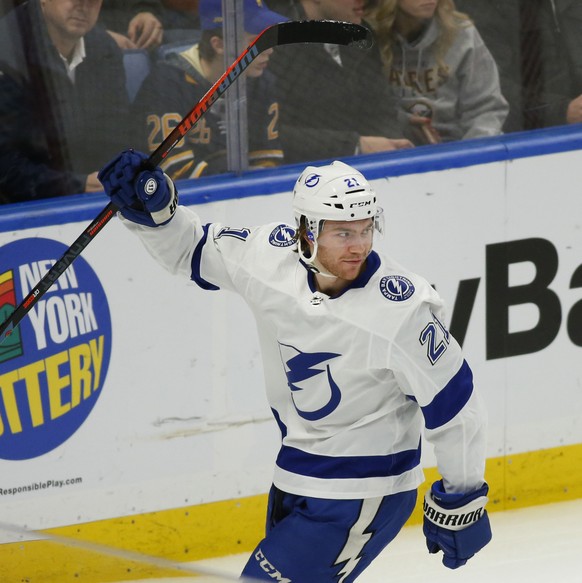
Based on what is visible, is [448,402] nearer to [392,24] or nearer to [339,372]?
[339,372]

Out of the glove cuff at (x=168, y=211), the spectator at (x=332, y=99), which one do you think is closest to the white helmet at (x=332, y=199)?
the glove cuff at (x=168, y=211)

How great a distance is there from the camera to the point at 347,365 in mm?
2504

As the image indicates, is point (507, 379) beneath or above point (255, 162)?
beneath

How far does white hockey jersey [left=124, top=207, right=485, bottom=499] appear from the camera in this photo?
2.46 meters

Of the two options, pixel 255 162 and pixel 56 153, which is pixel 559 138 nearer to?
pixel 255 162

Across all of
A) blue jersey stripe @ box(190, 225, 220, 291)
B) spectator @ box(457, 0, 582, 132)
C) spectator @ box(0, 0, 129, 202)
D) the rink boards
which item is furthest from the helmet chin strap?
spectator @ box(457, 0, 582, 132)

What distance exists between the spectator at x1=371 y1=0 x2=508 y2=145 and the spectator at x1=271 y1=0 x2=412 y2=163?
6 centimetres

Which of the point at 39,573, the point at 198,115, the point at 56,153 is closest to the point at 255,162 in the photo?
the point at 56,153

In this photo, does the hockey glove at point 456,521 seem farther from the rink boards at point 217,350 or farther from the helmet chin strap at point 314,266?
the rink boards at point 217,350

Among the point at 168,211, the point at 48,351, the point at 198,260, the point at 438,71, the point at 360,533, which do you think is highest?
the point at 438,71

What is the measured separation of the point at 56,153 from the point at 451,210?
1.14 metres

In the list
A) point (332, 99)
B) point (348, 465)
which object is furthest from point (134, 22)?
point (348, 465)

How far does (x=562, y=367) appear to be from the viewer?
3.86m

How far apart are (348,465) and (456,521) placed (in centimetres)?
25
